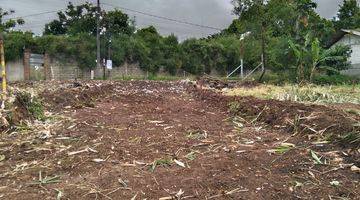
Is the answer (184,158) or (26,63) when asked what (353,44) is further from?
(184,158)

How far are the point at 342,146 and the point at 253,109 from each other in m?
3.27

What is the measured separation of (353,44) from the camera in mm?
32094

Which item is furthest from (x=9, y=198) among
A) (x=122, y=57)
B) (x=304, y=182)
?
(x=122, y=57)

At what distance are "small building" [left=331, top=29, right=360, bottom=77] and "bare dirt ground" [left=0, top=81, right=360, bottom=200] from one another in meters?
24.0

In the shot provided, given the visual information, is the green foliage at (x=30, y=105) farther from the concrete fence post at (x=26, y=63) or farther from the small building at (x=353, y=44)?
the small building at (x=353, y=44)

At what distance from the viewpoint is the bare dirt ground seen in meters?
4.35

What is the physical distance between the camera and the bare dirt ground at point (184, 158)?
4352mm

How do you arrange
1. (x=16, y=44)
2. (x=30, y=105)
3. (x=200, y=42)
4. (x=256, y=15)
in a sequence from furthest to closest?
(x=200, y=42) → (x=16, y=44) → (x=256, y=15) → (x=30, y=105)

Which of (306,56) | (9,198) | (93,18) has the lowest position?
(9,198)

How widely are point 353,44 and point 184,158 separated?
96.7ft

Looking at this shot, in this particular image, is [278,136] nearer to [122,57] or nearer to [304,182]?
[304,182]

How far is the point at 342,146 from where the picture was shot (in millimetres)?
5543

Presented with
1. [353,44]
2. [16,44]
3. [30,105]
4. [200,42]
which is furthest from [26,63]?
[30,105]

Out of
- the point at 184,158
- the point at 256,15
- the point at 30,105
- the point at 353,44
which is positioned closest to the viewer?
the point at 184,158
